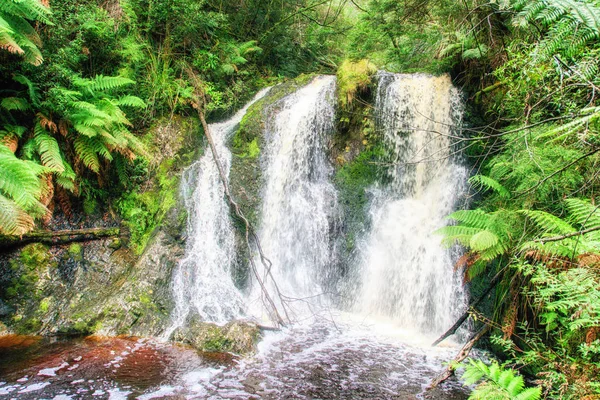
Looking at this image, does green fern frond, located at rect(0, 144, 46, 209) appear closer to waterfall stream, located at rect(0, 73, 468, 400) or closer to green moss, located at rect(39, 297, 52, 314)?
waterfall stream, located at rect(0, 73, 468, 400)

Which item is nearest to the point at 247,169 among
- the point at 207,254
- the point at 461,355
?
the point at 207,254

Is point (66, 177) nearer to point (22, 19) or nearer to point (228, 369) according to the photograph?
point (22, 19)

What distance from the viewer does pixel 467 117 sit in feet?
23.5

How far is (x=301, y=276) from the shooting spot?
6.74 metres

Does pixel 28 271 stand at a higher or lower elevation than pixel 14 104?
lower

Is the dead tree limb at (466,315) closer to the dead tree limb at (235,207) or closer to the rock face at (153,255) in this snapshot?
the dead tree limb at (235,207)

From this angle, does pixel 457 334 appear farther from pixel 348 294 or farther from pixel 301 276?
pixel 301 276

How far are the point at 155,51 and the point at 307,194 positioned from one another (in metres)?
4.64

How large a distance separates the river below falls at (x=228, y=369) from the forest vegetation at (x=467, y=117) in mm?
1068

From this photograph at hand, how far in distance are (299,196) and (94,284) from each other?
12.9ft

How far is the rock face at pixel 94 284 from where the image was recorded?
5137mm

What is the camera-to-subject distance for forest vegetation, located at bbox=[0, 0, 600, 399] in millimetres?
2631

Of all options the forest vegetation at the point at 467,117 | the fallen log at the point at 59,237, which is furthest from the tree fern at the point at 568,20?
the fallen log at the point at 59,237

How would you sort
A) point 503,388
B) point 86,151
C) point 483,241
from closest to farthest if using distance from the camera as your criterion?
point 503,388 → point 483,241 → point 86,151
